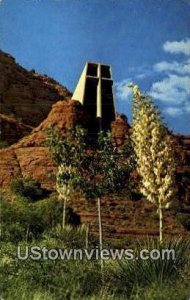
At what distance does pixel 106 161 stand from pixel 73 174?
3.10 ft

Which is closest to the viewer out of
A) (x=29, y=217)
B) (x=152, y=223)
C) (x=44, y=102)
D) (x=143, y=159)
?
(x=143, y=159)

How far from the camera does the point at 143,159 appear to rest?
1303 centimetres

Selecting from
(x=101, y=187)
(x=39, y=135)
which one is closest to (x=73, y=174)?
(x=101, y=187)

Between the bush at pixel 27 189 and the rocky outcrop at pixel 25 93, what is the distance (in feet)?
74.5

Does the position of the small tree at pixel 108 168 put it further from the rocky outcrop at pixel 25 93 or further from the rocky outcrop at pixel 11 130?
the rocky outcrop at pixel 25 93

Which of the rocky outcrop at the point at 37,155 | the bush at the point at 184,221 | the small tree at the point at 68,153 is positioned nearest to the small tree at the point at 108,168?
the small tree at the point at 68,153

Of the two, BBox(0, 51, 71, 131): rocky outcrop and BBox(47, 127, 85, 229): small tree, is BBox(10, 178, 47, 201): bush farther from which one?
BBox(0, 51, 71, 131): rocky outcrop

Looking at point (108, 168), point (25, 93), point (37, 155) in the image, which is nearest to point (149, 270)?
point (108, 168)

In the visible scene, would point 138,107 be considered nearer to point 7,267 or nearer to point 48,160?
point 7,267

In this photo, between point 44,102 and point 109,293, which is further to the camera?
point 44,102

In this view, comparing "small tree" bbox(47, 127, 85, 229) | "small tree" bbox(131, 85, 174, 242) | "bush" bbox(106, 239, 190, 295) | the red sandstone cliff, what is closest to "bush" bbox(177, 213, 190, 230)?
"small tree" bbox(47, 127, 85, 229)

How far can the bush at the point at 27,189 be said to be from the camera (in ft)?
99.0

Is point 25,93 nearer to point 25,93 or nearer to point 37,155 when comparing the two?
point 25,93

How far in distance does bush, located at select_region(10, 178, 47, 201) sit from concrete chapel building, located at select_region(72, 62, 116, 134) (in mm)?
4133
